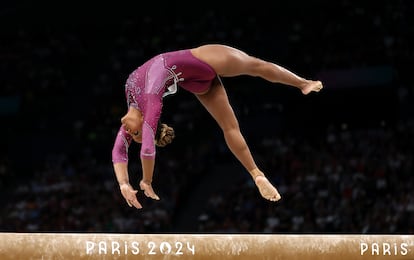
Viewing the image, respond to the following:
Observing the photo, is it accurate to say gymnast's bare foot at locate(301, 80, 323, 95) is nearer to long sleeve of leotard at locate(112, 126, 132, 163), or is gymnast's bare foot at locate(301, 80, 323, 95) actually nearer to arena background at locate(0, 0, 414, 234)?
long sleeve of leotard at locate(112, 126, 132, 163)

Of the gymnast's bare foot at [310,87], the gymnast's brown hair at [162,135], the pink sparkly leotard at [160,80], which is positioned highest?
the pink sparkly leotard at [160,80]

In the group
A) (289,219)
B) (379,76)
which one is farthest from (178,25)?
(289,219)

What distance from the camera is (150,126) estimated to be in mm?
6578

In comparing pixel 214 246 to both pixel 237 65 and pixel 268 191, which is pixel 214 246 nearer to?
pixel 268 191

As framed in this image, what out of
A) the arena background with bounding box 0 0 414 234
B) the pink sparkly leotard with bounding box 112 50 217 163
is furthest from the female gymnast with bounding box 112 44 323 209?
the arena background with bounding box 0 0 414 234

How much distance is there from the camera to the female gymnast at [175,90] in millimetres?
6824

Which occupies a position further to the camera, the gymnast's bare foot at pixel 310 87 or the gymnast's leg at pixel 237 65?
the gymnast's bare foot at pixel 310 87

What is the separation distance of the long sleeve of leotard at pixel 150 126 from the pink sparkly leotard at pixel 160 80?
0.02m

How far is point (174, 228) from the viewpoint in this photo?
14.5 m

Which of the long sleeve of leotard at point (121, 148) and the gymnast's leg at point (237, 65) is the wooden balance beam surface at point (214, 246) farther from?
the gymnast's leg at point (237, 65)

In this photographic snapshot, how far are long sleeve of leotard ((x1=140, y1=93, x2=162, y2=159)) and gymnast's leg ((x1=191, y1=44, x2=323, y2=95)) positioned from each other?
75cm

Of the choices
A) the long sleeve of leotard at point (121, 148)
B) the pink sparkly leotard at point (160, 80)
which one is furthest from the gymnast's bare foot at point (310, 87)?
the long sleeve of leotard at point (121, 148)

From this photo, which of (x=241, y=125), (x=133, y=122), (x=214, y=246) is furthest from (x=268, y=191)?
(x=241, y=125)

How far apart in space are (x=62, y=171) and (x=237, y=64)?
32.8ft
